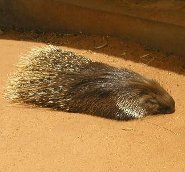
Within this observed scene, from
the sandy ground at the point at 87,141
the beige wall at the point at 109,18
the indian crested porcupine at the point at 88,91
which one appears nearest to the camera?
the sandy ground at the point at 87,141

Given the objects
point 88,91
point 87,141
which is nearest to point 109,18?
point 88,91

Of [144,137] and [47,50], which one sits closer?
[144,137]

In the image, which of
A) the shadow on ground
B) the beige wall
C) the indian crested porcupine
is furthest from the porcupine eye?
the beige wall

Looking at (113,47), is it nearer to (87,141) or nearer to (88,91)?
(88,91)

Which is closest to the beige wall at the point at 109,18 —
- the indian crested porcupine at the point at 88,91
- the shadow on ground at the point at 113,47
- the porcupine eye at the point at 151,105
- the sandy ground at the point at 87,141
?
the shadow on ground at the point at 113,47

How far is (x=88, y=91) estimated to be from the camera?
10.5 ft

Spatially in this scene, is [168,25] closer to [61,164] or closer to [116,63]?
[116,63]

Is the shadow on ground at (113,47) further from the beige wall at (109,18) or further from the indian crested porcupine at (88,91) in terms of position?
the indian crested porcupine at (88,91)

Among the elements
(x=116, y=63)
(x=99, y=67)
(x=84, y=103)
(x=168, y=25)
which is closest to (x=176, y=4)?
(x=168, y=25)

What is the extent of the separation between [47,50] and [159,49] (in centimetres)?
114

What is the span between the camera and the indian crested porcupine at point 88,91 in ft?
10.5

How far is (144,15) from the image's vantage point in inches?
160

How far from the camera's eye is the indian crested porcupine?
3193 mm

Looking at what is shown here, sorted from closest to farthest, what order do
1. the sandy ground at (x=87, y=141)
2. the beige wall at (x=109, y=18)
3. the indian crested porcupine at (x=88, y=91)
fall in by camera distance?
1. the sandy ground at (x=87, y=141)
2. the indian crested porcupine at (x=88, y=91)
3. the beige wall at (x=109, y=18)
